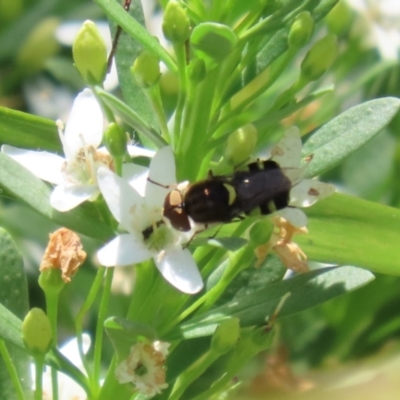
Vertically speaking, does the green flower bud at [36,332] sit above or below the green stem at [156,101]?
below

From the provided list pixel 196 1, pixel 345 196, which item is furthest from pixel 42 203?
pixel 345 196

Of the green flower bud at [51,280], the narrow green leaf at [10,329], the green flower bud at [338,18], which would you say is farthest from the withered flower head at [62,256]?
the green flower bud at [338,18]

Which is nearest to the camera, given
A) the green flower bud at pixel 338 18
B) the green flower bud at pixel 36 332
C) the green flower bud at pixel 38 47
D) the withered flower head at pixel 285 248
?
the green flower bud at pixel 36 332

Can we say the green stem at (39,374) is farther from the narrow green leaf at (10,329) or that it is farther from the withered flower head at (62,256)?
the withered flower head at (62,256)

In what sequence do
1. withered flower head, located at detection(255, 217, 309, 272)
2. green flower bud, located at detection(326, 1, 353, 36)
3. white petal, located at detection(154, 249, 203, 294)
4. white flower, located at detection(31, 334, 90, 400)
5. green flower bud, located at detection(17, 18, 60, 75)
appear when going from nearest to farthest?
1. white petal, located at detection(154, 249, 203, 294)
2. withered flower head, located at detection(255, 217, 309, 272)
3. white flower, located at detection(31, 334, 90, 400)
4. green flower bud, located at detection(326, 1, 353, 36)
5. green flower bud, located at detection(17, 18, 60, 75)

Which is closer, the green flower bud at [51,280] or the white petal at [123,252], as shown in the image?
the white petal at [123,252]

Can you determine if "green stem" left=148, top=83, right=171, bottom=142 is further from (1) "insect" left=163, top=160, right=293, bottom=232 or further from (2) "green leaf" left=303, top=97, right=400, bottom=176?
(2) "green leaf" left=303, top=97, right=400, bottom=176

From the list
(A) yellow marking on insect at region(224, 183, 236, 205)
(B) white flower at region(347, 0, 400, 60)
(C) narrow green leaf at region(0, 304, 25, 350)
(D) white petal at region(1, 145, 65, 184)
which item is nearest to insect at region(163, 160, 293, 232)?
(A) yellow marking on insect at region(224, 183, 236, 205)
